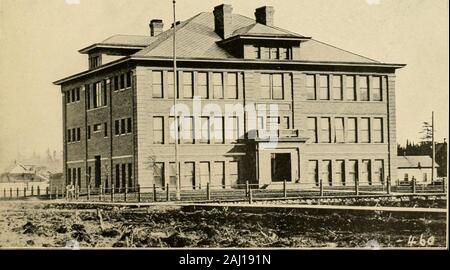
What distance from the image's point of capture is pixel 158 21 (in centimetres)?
1928

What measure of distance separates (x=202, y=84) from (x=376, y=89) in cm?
529

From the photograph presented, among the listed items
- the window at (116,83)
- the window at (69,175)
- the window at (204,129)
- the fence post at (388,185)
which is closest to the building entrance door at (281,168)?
the fence post at (388,185)

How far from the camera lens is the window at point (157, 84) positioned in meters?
25.5

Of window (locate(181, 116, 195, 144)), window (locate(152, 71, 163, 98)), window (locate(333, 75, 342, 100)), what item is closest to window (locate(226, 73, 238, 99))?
window (locate(152, 71, 163, 98))

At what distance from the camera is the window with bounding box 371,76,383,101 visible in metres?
24.8

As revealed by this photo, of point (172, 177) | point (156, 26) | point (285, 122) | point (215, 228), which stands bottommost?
point (215, 228)

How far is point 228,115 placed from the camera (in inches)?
872

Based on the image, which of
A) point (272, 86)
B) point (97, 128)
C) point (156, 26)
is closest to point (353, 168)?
point (272, 86)

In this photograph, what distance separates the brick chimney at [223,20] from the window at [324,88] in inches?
135

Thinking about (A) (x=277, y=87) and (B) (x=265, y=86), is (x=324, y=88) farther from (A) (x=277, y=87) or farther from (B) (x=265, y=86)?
(B) (x=265, y=86)
